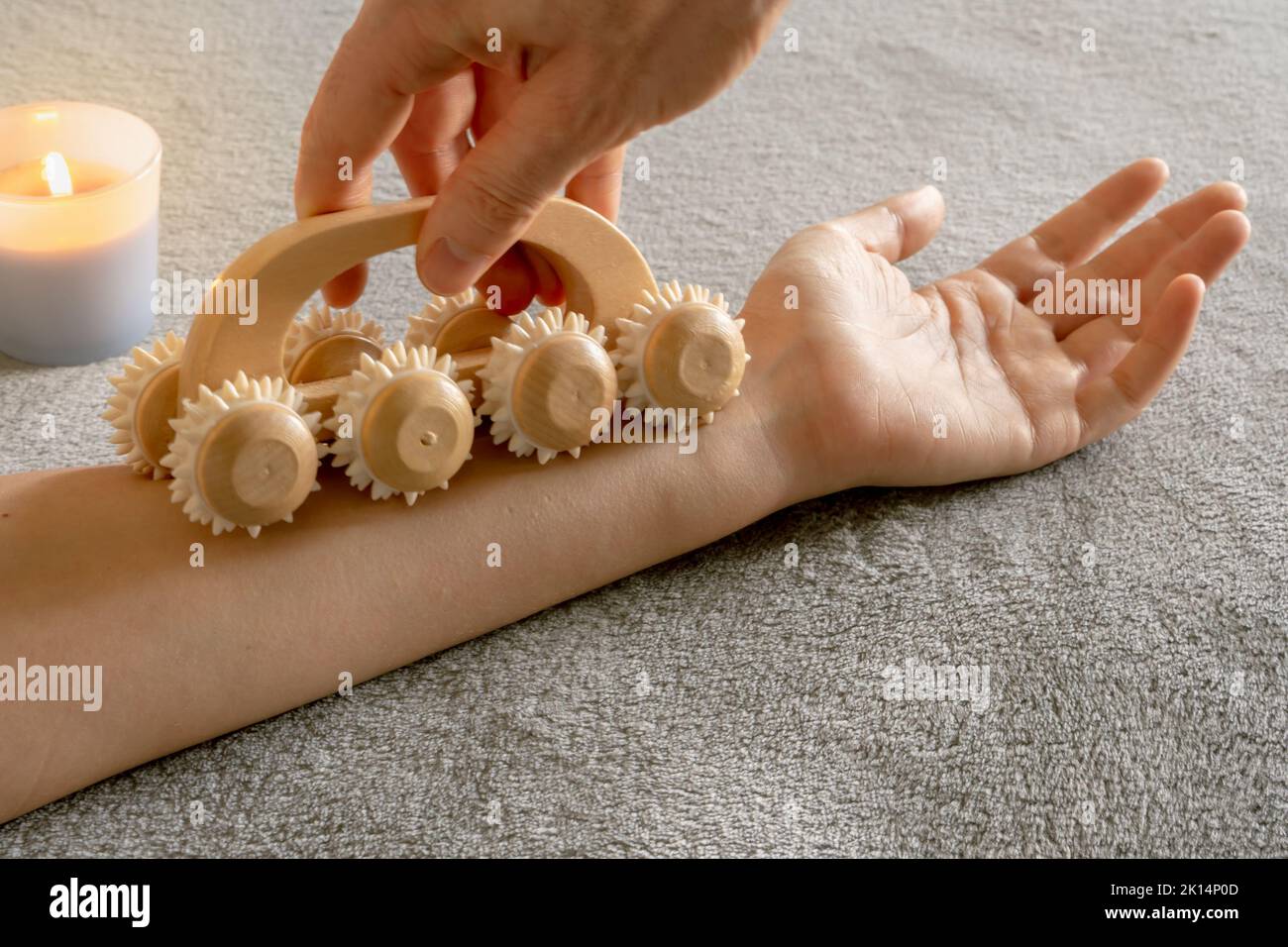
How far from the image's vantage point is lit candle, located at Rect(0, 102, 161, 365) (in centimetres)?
89

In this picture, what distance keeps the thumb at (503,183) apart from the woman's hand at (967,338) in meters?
Answer: 0.24

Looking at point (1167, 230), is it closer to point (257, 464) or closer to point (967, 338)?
point (967, 338)

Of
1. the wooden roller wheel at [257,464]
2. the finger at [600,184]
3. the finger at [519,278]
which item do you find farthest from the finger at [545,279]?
the wooden roller wheel at [257,464]

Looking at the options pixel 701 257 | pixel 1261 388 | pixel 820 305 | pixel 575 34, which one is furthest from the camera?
pixel 701 257

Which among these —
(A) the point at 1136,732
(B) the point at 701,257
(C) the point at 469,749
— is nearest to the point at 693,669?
(C) the point at 469,749

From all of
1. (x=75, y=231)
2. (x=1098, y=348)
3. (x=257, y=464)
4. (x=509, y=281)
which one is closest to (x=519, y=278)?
(x=509, y=281)

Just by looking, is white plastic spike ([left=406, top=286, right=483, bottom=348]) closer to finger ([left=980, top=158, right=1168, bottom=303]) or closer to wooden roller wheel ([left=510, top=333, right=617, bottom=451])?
wooden roller wheel ([left=510, top=333, right=617, bottom=451])

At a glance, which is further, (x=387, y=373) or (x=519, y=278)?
(x=519, y=278)

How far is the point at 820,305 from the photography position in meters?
0.91

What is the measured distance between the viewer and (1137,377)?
930 mm

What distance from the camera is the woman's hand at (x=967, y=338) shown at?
866 millimetres

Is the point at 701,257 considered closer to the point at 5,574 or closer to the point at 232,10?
the point at 5,574

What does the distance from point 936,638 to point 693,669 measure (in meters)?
0.16

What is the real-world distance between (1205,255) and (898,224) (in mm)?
242
